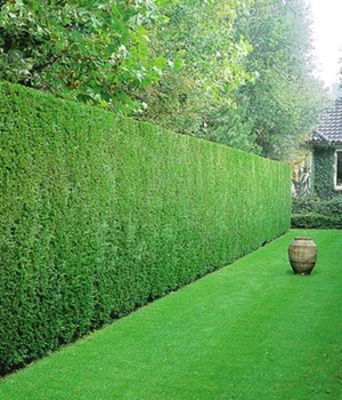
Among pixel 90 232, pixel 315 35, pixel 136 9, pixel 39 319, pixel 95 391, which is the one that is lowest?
pixel 95 391

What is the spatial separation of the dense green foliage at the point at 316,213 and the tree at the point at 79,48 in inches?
628

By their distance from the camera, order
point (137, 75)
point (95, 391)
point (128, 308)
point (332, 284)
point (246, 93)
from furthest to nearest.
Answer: point (246, 93)
point (332, 284)
point (128, 308)
point (137, 75)
point (95, 391)

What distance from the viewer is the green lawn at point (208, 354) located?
5.38 metres

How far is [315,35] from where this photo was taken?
26.5m

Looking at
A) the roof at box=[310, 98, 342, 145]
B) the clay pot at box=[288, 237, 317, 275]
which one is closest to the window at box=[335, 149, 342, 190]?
the roof at box=[310, 98, 342, 145]

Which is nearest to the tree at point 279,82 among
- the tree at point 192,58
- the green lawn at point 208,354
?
the tree at point 192,58

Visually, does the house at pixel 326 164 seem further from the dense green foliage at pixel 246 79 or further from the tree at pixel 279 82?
the tree at pixel 279 82

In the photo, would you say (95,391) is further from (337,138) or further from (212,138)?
(337,138)

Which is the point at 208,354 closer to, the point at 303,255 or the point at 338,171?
the point at 303,255

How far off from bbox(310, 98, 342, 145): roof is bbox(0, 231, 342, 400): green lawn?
1744 cm

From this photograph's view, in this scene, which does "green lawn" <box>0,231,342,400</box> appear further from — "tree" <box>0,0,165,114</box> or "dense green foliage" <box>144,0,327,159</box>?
"dense green foliage" <box>144,0,327,159</box>

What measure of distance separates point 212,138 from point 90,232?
12621mm

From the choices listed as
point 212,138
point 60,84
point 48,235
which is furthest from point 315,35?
point 48,235

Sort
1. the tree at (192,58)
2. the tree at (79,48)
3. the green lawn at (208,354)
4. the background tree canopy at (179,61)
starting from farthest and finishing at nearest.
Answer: the tree at (192,58), the background tree canopy at (179,61), the tree at (79,48), the green lawn at (208,354)
